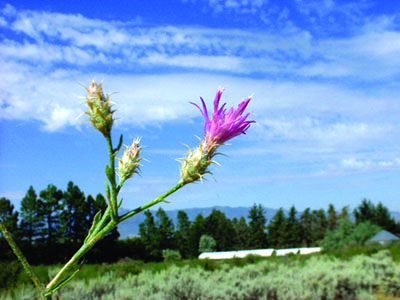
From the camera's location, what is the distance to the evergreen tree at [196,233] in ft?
177

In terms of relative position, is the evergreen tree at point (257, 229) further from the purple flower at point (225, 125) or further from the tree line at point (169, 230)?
the purple flower at point (225, 125)

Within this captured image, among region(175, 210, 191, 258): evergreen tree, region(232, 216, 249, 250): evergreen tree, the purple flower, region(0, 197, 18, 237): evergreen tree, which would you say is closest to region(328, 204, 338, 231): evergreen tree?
region(232, 216, 249, 250): evergreen tree

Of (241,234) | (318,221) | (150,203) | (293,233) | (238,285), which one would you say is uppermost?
(150,203)

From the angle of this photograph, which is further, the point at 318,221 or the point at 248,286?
the point at 318,221

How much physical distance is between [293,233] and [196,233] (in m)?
14.4

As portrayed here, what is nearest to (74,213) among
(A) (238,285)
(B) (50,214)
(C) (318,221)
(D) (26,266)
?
(B) (50,214)

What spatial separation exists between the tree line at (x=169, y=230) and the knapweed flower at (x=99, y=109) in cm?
1306

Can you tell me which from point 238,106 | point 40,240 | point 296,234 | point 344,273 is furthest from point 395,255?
point 296,234

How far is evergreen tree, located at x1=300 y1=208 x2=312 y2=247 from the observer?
5841cm

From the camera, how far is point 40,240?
36469 millimetres

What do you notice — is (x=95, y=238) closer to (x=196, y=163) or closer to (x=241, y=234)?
(x=196, y=163)

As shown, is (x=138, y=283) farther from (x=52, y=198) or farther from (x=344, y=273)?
(x=52, y=198)

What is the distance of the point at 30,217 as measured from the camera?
115ft

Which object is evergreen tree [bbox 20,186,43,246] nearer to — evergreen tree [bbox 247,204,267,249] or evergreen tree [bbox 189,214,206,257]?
evergreen tree [bbox 189,214,206,257]
